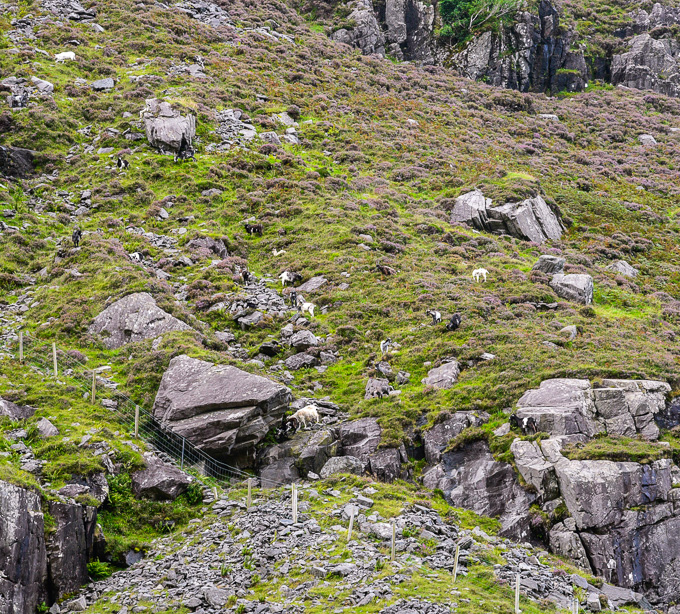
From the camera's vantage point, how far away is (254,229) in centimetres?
3881

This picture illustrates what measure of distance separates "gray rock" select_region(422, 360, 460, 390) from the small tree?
65795 millimetres

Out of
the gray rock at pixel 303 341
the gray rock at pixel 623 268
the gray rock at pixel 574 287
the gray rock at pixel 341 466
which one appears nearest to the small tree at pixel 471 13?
the gray rock at pixel 623 268

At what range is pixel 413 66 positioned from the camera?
76.3m

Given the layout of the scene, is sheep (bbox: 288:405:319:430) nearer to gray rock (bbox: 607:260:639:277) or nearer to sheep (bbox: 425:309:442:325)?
sheep (bbox: 425:309:442:325)

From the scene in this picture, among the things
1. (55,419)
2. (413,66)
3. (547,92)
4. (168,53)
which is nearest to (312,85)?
(168,53)

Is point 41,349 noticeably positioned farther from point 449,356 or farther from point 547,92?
point 547,92

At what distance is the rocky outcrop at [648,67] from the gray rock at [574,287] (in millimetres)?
60015

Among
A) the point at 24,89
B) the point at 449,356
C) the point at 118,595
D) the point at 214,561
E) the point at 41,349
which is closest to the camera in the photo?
the point at 118,595

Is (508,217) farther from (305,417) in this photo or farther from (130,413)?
(130,413)

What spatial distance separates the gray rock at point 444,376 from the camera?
24.1m

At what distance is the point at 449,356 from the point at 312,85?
145 ft

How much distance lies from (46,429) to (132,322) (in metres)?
8.22

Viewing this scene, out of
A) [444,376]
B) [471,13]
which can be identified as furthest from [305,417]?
[471,13]

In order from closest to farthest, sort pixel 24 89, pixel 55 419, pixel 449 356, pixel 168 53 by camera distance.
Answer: pixel 55 419 < pixel 449 356 < pixel 24 89 < pixel 168 53
